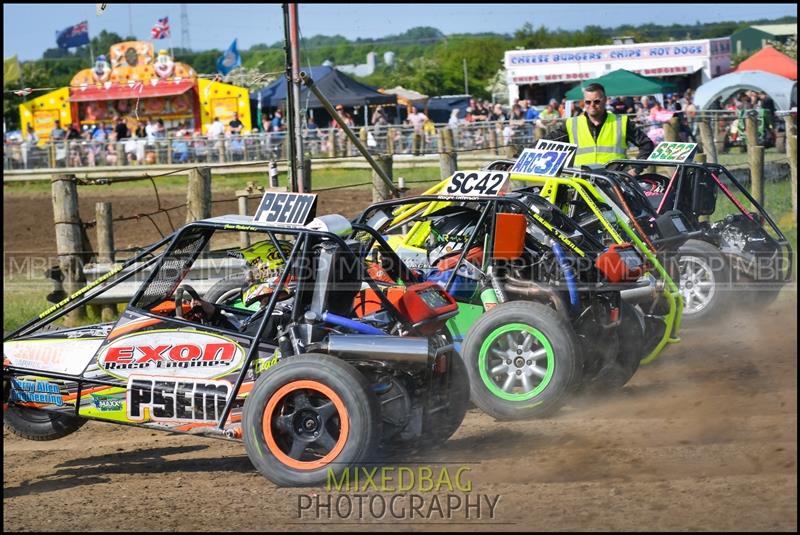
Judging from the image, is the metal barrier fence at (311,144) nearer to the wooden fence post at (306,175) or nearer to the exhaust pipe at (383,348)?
the wooden fence post at (306,175)

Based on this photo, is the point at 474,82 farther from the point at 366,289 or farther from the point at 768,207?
the point at 366,289

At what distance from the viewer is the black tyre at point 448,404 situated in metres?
6.21

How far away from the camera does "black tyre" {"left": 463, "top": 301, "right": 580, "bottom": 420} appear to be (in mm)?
6875

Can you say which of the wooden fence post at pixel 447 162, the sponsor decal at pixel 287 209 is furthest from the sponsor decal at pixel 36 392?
the wooden fence post at pixel 447 162

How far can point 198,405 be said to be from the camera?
19.4 feet

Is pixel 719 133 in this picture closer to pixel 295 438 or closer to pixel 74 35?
pixel 295 438

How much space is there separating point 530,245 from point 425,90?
2708 centimetres

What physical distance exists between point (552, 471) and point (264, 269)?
2.36m

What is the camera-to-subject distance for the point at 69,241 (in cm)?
1145

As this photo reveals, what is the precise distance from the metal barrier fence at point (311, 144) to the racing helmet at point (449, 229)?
35.5ft

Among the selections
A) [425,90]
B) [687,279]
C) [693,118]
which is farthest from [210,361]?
[425,90]

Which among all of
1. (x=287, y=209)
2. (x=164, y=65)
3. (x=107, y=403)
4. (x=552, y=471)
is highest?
(x=164, y=65)

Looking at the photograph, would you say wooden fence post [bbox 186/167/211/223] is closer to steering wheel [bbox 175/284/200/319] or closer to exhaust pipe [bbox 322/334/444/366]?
steering wheel [bbox 175/284/200/319]

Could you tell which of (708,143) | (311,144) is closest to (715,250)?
(708,143)
